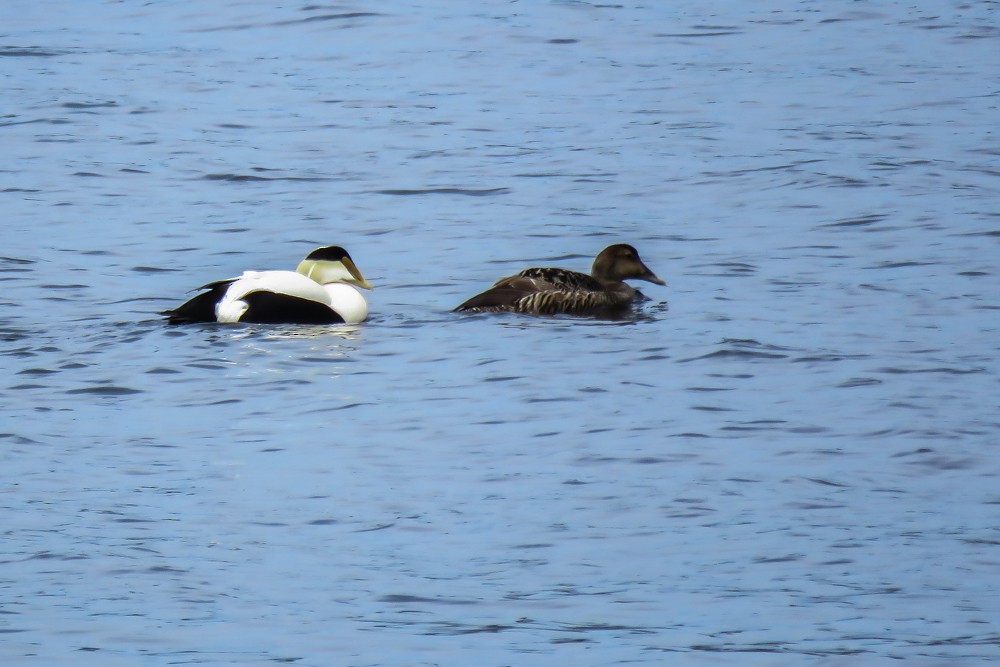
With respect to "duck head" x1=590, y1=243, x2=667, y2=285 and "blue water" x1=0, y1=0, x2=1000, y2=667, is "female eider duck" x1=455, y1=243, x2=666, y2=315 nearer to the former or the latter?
"duck head" x1=590, y1=243, x2=667, y2=285

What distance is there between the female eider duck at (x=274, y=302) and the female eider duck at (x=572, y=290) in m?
0.74

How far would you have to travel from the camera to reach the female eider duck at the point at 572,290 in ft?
37.3

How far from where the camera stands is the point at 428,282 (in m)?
12.5

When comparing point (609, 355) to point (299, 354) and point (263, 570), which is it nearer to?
point (299, 354)

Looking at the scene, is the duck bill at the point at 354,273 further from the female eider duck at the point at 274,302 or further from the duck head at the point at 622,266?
the duck head at the point at 622,266

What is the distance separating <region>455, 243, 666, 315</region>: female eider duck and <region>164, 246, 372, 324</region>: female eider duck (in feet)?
2.43

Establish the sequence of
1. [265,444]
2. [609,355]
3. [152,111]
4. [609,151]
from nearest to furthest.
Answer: [265,444], [609,355], [609,151], [152,111]

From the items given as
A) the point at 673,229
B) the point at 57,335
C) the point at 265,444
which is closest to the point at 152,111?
the point at 673,229

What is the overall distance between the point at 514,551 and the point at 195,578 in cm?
115

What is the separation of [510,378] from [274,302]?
1.96 metres

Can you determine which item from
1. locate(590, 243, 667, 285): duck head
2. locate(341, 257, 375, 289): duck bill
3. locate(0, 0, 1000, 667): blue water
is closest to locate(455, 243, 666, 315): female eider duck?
locate(590, 243, 667, 285): duck head

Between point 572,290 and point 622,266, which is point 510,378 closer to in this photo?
point 572,290

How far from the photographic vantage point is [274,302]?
35.7ft

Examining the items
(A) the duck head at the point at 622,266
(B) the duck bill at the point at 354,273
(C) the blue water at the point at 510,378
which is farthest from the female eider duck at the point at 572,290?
(B) the duck bill at the point at 354,273
